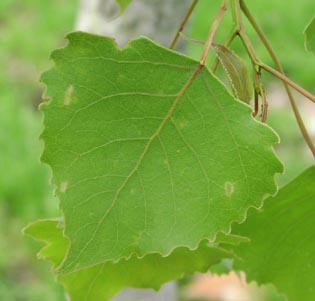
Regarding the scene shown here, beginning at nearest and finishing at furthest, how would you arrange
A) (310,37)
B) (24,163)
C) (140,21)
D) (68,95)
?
(68,95) < (310,37) < (140,21) < (24,163)

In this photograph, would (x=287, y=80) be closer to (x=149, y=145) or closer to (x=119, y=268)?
(x=149, y=145)

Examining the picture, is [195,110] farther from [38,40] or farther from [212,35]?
[38,40]

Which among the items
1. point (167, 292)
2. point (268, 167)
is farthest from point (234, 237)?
point (167, 292)

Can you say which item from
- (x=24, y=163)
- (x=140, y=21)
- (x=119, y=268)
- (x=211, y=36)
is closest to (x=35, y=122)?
(x=24, y=163)

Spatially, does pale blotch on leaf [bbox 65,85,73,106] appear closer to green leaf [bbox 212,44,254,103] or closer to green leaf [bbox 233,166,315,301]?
green leaf [bbox 212,44,254,103]

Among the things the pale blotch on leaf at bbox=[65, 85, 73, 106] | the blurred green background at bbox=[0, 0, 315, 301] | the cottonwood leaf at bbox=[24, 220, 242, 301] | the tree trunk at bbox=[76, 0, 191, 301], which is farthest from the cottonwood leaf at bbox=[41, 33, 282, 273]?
the blurred green background at bbox=[0, 0, 315, 301]

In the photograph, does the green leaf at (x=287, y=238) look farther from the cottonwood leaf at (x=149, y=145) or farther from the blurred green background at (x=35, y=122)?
the blurred green background at (x=35, y=122)
